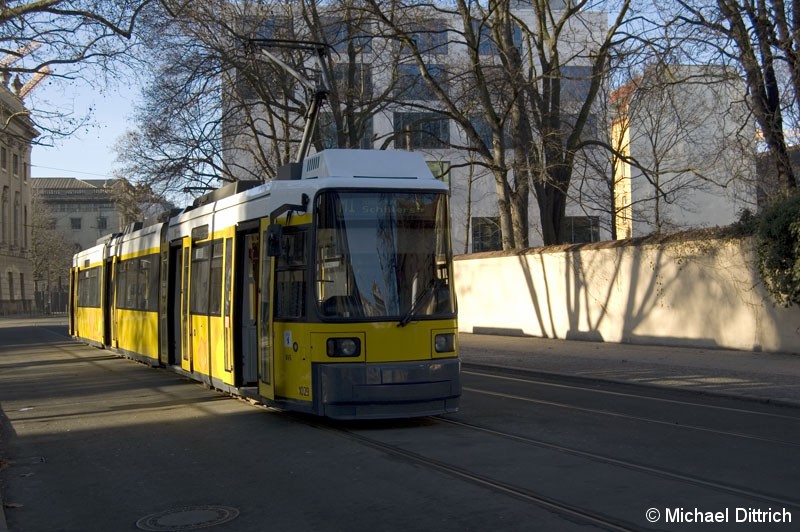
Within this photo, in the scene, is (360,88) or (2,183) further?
(2,183)

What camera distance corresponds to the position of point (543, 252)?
92.5 feet

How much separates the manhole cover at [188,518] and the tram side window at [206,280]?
6686 mm

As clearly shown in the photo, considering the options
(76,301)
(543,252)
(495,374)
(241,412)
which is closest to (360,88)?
(543,252)

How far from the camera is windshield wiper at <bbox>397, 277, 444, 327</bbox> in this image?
35.6 ft

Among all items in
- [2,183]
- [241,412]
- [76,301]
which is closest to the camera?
[241,412]

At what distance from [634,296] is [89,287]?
656 inches

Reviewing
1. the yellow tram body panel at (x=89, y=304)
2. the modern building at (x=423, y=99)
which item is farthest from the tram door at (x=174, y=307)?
the modern building at (x=423, y=99)

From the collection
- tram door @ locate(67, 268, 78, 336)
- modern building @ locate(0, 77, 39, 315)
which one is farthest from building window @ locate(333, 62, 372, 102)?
modern building @ locate(0, 77, 39, 315)

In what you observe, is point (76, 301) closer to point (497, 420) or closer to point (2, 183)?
point (497, 420)

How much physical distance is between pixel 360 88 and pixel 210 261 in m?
19.6

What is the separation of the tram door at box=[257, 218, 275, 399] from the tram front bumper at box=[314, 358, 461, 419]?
1.25m

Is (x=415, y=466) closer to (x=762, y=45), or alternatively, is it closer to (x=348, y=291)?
(x=348, y=291)

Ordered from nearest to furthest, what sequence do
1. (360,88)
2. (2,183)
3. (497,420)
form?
(497,420) → (360,88) → (2,183)

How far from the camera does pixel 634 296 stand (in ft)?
80.3
